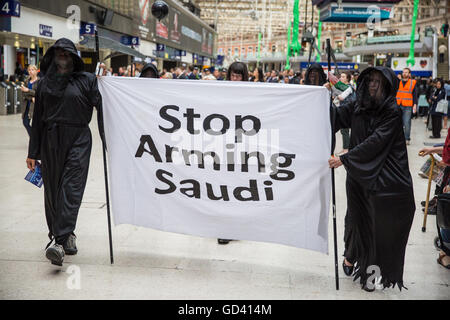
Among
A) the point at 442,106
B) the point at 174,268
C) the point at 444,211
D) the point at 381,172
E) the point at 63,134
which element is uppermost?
the point at 442,106

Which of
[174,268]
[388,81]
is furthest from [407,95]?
[174,268]

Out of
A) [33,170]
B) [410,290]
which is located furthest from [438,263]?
[33,170]

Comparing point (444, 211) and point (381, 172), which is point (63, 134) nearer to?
point (381, 172)

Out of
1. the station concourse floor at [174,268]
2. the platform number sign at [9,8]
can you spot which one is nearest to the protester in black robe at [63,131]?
the station concourse floor at [174,268]

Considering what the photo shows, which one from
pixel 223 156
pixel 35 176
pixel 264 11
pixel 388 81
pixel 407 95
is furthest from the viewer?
pixel 264 11

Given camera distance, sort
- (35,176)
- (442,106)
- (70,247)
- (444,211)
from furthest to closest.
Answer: (442,106) < (35,176) < (70,247) < (444,211)

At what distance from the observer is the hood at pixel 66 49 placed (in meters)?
3.97

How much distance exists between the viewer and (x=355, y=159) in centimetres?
359

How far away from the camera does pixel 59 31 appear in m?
16.4

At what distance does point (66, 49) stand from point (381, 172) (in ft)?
8.27

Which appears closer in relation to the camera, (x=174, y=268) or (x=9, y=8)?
(x=174, y=268)

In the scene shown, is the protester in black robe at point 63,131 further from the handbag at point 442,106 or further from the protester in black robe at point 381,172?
the handbag at point 442,106

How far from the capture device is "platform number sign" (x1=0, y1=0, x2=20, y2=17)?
12.4 meters
